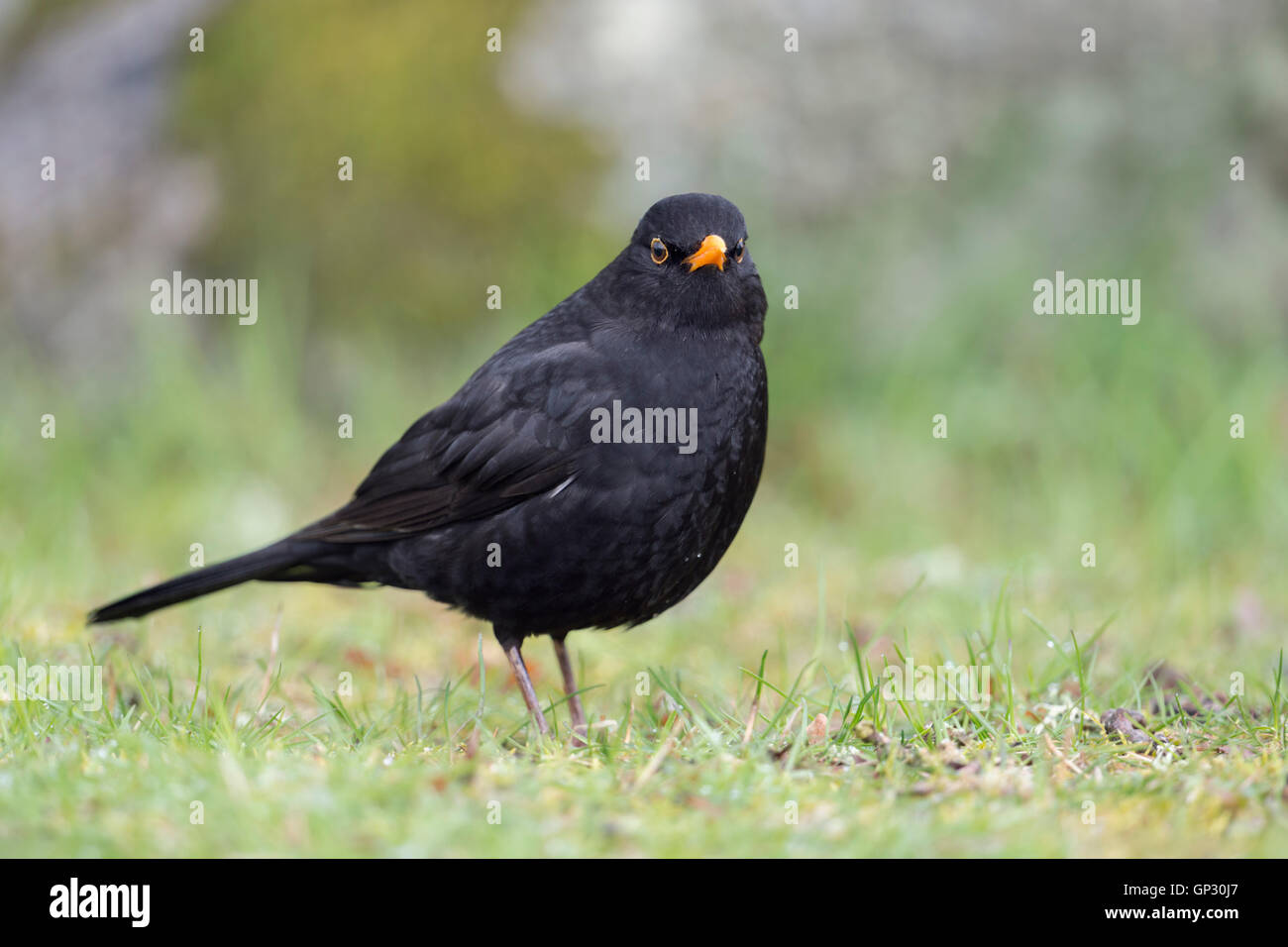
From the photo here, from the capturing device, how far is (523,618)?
414 centimetres

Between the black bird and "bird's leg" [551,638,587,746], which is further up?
the black bird

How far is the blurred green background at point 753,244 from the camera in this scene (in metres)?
6.75

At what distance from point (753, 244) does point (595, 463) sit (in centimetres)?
400

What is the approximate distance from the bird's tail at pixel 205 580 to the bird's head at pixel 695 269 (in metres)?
1.54

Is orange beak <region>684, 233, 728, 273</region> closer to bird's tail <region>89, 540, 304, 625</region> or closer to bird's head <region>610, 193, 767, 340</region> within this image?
bird's head <region>610, 193, 767, 340</region>

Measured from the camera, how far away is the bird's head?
4195 millimetres

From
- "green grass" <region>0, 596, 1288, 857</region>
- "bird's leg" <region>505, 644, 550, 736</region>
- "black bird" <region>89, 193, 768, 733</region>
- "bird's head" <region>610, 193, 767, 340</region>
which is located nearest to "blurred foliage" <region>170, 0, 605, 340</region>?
"black bird" <region>89, 193, 768, 733</region>

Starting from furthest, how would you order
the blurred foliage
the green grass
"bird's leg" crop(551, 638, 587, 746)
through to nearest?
the blurred foliage, "bird's leg" crop(551, 638, 587, 746), the green grass

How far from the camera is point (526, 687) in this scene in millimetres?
4133

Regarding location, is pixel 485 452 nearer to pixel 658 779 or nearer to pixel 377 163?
pixel 658 779

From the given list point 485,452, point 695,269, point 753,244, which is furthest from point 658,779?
point 753,244

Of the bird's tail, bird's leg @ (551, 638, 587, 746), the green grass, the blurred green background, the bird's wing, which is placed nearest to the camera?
the green grass

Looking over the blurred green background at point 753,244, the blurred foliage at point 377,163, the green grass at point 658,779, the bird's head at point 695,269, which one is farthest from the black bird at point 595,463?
the blurred foliage at point 377,163

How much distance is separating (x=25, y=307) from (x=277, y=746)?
18.9ft
